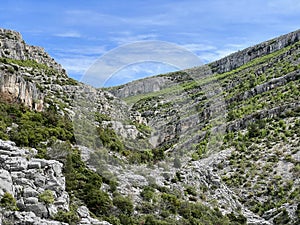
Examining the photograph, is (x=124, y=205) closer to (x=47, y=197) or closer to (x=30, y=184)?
(x=47, y=197)

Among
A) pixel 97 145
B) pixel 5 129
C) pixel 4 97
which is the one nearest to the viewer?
pixel 5 129

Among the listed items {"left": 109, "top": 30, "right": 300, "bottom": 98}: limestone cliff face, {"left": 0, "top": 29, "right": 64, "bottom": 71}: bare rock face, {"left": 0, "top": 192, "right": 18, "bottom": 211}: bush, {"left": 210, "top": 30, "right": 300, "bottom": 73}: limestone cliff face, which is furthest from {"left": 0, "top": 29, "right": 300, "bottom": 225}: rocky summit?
{"left": 109, "top": 30, "right": 300, "bottom": 98}: limestone cliff face

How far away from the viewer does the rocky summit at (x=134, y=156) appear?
55.5ft

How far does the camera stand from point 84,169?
22797mm

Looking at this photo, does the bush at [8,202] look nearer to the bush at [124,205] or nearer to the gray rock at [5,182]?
the gray rock at [5,182]

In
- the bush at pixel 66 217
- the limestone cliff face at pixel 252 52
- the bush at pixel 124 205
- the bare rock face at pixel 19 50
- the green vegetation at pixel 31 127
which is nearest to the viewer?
the bush at pixel 66 217

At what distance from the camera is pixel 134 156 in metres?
32.3

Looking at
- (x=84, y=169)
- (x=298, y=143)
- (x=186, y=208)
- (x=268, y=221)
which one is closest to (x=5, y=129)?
(x=84, y=169)

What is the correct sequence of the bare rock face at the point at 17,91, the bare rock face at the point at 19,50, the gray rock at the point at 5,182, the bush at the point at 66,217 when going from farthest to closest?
the bare rock face at the point at 19,50 → the bare rock face at the point at 17,91 → the bush at the point at 66,217 → the gray rock at the point at 5,182

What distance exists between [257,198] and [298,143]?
10633 mm

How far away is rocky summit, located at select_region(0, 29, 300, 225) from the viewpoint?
55.5ft

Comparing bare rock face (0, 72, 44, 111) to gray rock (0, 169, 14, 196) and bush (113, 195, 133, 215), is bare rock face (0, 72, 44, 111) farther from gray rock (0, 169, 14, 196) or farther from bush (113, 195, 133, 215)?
gray rock (0, 169, 14, 196)

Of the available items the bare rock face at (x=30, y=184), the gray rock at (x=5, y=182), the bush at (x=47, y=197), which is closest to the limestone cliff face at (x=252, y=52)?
the bare rock face at (x=30, y=184)

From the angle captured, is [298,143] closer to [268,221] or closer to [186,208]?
[268,221]
